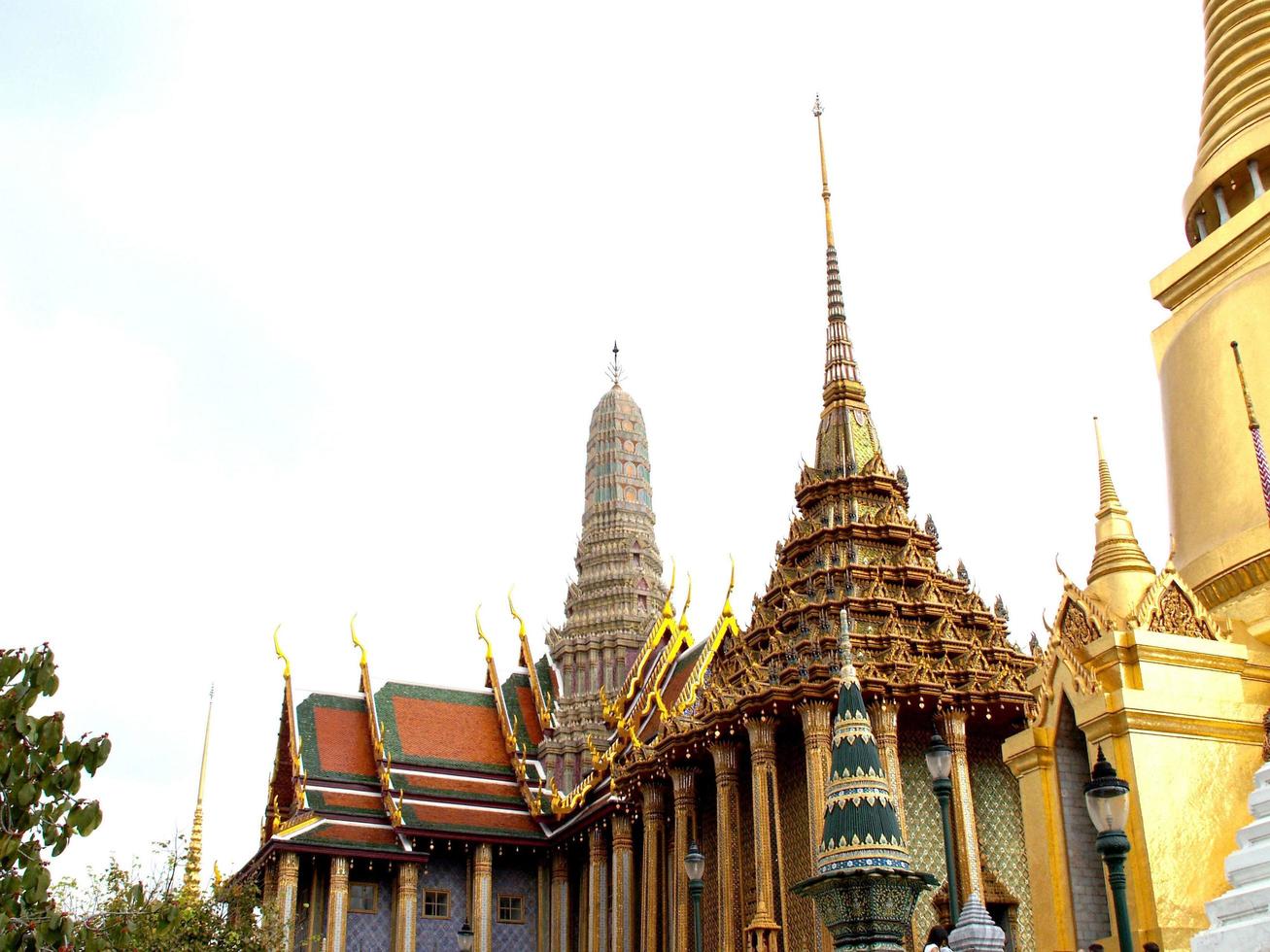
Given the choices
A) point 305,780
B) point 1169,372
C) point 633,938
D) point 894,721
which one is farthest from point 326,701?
point 1169,372

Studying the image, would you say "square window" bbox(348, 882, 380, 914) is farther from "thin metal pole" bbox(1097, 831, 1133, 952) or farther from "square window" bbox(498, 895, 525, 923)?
"thin metal pole" bbox(1097, 831, 1133, 952)

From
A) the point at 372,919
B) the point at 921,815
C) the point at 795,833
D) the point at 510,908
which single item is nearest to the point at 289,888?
the point at 372,919

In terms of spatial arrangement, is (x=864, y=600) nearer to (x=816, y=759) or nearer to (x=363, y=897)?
(x=816, y=759)

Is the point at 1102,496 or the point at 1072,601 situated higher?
the point at 1102,496

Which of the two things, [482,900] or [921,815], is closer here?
[921,815]

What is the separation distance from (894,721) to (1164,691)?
788 centimetres

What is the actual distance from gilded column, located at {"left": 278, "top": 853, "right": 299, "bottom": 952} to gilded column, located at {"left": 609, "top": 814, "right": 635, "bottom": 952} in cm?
565

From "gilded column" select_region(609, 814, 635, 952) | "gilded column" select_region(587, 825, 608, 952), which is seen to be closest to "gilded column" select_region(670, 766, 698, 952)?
"gilded column" select_region(609, 814, 635, 952)

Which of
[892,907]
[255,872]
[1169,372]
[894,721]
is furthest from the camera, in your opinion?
[255,872]

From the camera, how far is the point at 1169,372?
627 inches

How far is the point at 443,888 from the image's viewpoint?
90.7 feet

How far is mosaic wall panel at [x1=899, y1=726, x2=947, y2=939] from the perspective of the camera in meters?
18.9

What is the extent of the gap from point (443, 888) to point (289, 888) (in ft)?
10.8

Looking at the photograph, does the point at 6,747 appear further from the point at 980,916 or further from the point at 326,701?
the point at 326,701
